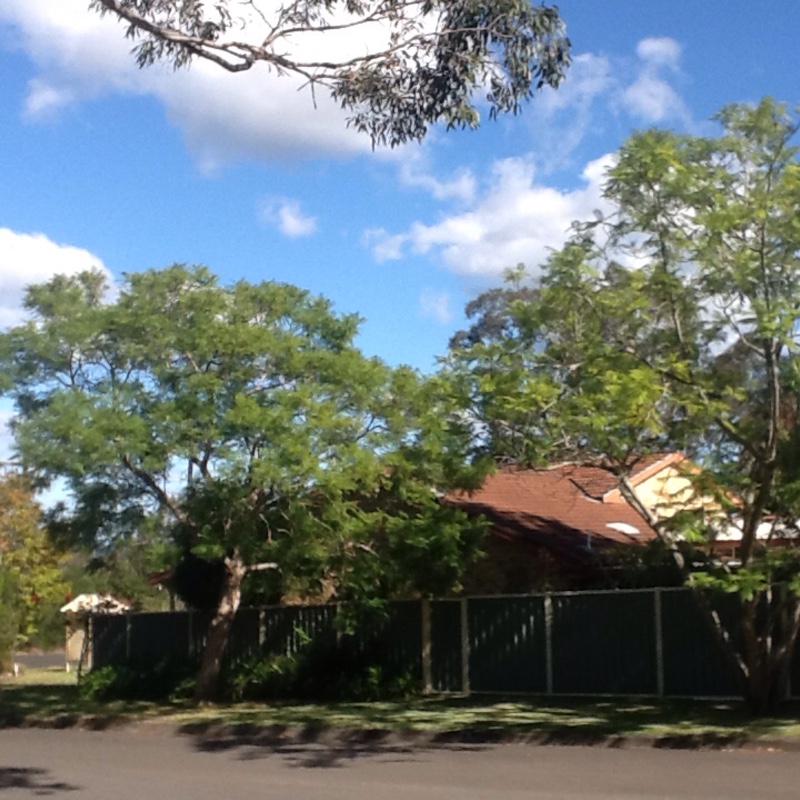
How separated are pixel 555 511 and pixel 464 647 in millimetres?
4765

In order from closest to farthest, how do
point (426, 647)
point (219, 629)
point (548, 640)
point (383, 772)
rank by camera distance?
1. point (383, 772)
2. point (548, 640)
3. point (219, 629)
4. point (426, 647)

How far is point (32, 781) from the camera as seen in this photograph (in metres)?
13.7

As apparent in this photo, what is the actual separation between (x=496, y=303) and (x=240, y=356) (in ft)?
79.7

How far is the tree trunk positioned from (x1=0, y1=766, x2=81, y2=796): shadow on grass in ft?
24.8

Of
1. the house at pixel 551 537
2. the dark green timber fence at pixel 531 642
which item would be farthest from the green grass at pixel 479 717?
the house at pixel 551 537

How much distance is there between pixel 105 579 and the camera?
33.9 m

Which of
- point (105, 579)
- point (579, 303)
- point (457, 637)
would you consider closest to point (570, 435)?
point (579, 303)

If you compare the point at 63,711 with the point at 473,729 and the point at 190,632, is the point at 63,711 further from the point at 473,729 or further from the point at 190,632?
the point at 473,729

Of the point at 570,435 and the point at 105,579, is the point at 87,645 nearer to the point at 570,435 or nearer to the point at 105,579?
the point at 105,579

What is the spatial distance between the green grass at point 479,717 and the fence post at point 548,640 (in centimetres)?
58

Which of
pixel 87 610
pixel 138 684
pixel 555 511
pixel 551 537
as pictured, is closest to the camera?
pixel 551 537

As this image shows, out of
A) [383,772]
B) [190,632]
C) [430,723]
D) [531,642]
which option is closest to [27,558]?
[190,632]

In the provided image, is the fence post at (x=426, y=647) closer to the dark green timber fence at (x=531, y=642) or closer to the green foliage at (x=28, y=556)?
the dark green timber fence at (x=531, y=642)

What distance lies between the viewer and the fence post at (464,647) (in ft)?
75.7
